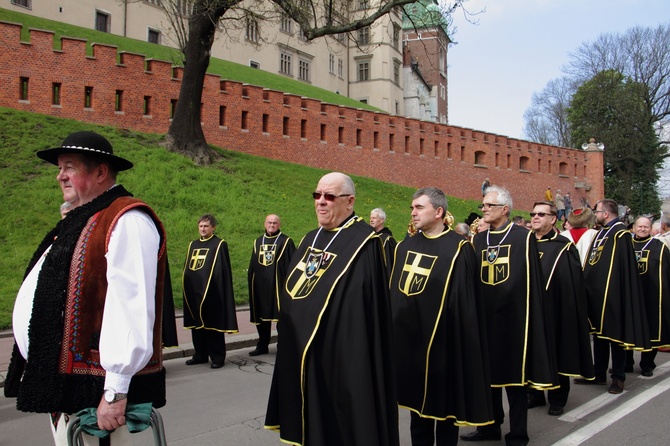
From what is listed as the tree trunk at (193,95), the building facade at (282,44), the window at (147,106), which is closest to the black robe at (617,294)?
the tree trunk at (193,95)

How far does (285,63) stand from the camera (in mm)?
64625

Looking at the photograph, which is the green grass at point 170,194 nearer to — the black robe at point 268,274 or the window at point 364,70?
the black robe at point 268,274

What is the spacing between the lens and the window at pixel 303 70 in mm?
66831

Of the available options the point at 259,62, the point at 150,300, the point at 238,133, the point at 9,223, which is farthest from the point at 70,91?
the point at 259,62

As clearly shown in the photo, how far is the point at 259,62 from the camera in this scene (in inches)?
2404

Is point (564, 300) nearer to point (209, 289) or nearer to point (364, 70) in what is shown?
point (209, 289)

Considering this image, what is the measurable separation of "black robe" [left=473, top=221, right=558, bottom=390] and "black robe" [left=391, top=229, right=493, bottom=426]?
90 cm

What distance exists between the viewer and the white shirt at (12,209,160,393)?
111 inches

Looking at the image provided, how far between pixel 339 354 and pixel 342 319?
202 mm

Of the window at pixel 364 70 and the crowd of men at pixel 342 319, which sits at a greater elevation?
the window at pixel 364 70

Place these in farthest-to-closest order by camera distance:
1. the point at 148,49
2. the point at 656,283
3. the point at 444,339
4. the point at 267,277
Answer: the point at 148,49, the point at 267,277, the point at 656,283, the point at 444,339

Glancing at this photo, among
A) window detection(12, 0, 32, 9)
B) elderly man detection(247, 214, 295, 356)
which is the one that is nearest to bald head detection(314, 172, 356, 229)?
elderly man detection(247, 214, 295, 356)

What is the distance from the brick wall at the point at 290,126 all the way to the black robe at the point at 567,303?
2234cm

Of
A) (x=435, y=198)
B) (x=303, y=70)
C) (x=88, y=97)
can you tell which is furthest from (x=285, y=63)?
(x=435, y=198)
